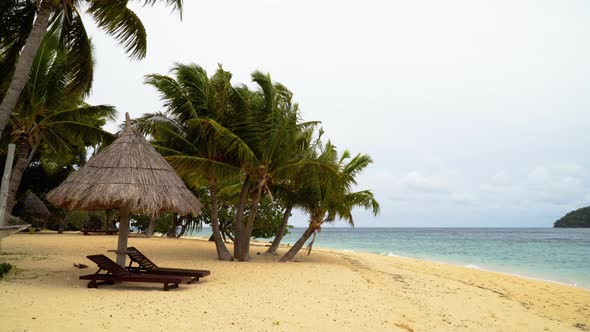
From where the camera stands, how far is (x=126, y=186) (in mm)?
8094

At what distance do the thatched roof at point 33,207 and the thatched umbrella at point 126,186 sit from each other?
1648 cm

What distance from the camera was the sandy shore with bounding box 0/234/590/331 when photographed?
219 inches

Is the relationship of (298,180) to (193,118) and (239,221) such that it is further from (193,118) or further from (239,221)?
(193,118)

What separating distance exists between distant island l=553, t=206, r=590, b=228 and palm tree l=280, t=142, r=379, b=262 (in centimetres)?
10627

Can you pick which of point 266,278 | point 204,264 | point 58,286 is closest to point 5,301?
point 58,286

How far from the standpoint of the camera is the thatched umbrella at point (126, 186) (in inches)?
317

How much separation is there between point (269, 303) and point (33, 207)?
20.3m

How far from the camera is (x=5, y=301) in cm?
611

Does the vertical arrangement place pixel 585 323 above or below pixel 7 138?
below

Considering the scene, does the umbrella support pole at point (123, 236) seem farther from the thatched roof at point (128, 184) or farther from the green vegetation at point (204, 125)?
the green vegetation at point (204, 125)

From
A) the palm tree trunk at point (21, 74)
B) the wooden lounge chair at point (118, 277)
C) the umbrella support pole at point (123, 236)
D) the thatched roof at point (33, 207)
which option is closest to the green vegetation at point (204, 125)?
the palm tree trunk at point (21, 74)

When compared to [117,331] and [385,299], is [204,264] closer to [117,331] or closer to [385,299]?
[385,299]

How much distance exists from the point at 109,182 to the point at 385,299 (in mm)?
5515

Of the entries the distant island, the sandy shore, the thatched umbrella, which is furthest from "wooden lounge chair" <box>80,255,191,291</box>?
the distant island
